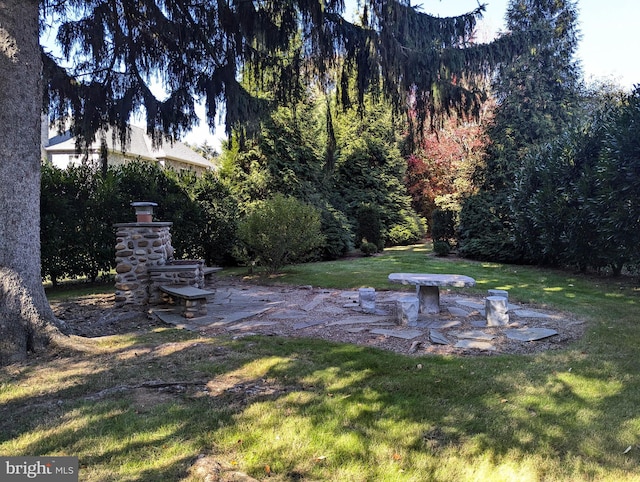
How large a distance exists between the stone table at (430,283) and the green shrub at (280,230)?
11.5 ft

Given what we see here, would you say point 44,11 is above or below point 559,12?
below

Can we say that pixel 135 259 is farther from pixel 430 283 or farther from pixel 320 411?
pixel 320 411

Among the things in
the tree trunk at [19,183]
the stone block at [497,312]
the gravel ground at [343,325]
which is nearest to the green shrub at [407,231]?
the gravel ground at [343,325]

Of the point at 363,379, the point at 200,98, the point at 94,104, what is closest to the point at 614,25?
the point at 200,98

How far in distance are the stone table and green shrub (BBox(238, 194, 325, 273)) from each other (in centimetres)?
350

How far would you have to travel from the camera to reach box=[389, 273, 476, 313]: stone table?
501cm

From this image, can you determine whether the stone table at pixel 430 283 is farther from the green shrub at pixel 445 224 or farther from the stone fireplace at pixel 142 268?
the green shrub at pixel 445 224

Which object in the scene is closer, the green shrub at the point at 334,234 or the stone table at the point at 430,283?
the stone table at the point at 430,283

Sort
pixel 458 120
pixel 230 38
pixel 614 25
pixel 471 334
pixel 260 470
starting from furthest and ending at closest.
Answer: pixel 614 25
pixel 458 120
pixel 230 38
pixel 471 334
pixel 260 470

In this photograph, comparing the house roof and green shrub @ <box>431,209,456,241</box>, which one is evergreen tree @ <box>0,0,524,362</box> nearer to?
green shrub @ <box>431,209,456,241</box>

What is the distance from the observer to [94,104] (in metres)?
5.93

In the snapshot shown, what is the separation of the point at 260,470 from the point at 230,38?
5048 millimetres

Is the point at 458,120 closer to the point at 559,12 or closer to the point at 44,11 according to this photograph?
the point at 44,11

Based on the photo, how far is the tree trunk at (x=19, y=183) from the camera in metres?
3.74
